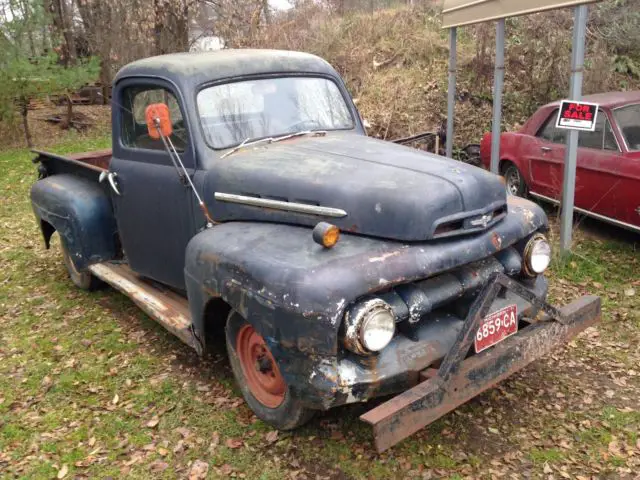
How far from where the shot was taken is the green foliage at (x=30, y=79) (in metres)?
12.1

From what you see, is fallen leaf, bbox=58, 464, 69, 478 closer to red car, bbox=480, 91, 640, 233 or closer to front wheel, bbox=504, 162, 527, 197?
red car, bbox=480, 91, 640, 233

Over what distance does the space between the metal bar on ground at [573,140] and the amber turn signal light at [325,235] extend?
133 inches

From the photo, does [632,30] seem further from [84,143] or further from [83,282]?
[84,143]

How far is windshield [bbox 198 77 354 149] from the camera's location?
382 centimetres

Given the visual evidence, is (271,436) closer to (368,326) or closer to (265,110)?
(368,326)

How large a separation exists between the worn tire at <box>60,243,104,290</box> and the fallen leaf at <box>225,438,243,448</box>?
8.63 feet

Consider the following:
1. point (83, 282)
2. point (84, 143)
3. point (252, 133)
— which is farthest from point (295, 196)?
point (84, 143)

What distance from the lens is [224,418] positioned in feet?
11.5

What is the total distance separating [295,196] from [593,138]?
4083mm

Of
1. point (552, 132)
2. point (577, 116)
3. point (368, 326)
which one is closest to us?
Result: point (368, 326)

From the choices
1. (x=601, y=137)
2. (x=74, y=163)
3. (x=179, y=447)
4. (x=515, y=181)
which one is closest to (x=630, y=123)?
(x=601, y=137)

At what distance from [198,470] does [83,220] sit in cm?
256

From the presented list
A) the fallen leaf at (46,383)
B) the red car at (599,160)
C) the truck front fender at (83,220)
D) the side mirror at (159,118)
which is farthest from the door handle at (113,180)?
the red car at (599,160)

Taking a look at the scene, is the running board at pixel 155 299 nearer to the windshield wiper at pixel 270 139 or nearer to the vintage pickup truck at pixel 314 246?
the vintage pickup truck at pixel 314 246
